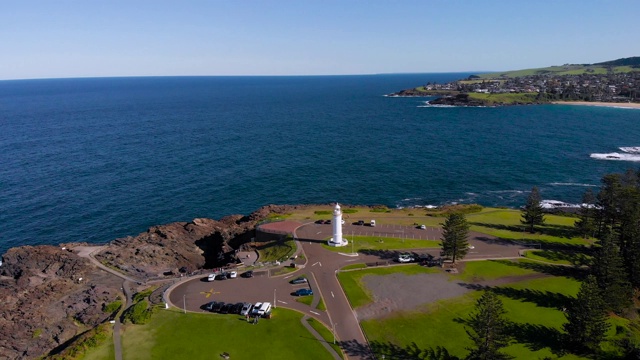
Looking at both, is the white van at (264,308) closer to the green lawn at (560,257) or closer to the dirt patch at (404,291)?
the dirt patch at (404,291)

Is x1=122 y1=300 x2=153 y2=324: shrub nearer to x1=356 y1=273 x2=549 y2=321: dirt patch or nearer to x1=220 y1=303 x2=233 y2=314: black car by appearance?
x1=220 y1=303 x2=233 y2=314: black car

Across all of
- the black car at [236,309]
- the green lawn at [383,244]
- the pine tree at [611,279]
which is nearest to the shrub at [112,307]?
the black car at [236,309]

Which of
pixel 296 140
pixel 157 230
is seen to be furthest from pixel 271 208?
pixel 296 140

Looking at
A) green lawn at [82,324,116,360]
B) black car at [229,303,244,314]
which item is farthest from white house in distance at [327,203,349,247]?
green lawn at [82,324,116,360]

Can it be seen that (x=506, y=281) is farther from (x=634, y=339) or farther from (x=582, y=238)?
(x=582, y=238)

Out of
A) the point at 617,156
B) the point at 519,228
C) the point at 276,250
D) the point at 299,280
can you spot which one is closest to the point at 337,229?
the point at 276,250

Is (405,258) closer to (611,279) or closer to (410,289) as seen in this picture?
(410,289)
